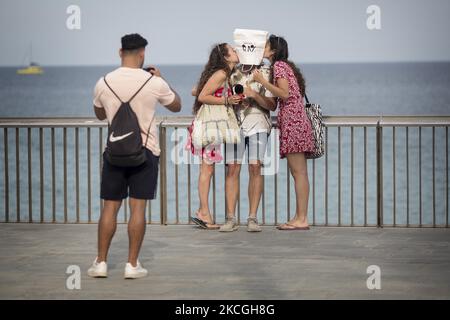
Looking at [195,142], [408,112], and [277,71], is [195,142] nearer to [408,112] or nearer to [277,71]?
[277,71]

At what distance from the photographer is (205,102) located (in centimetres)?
1218

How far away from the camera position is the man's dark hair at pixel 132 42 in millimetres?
9906

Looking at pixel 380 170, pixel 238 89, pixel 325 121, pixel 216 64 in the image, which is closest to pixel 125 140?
pixel 238 89

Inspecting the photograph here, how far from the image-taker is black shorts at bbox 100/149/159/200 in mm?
9945

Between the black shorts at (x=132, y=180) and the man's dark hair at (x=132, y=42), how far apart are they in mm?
746

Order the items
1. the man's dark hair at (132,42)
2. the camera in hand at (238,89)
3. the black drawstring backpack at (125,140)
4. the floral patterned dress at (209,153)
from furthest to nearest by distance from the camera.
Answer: the floral patterned dress at (209,153) → the camera in hand at (238,89) → the man's dark hair at (132,42) → the black drawstring backpack at (125,140)

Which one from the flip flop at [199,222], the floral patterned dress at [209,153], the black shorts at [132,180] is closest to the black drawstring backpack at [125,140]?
the black shorts at [132,180]

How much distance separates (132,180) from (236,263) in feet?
4.09

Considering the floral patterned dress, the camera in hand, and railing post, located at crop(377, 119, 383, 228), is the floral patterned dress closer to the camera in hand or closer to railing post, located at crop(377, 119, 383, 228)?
the camera in hand

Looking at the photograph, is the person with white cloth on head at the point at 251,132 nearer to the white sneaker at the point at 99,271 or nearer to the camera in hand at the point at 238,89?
the camera in hand at the point at 238,89

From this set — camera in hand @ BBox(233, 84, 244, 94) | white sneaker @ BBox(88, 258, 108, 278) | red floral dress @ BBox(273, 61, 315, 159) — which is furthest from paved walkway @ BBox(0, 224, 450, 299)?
camera in hand @ BBox(233, 84, 244, 94)

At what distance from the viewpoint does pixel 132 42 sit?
9914 millimetres

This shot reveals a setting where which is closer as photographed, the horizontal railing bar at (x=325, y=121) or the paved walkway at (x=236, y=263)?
the paved walkway at (x=236, y=263)
